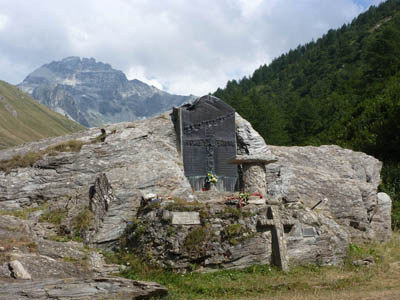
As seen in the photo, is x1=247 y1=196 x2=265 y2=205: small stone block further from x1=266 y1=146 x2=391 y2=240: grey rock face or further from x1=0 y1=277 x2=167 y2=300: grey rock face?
x1=0 y1=277 x2=167 y2=300: grey rock face

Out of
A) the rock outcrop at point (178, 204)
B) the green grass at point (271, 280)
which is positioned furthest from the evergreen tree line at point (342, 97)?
the green grass at point (271, 280)

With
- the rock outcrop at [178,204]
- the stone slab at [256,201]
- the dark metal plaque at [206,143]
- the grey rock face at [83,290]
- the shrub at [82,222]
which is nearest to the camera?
the grey rock face at [83,290]

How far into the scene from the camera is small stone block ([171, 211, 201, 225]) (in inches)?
528

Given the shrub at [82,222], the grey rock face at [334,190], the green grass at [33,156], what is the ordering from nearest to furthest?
the shrub at [82,222]
the grey rock face at [334,190]
the green grass at [33,156]

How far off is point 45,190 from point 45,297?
438 inches

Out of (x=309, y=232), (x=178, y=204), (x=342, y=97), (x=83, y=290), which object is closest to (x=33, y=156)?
(x=178, y=204)

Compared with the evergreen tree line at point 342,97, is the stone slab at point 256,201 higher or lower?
lower

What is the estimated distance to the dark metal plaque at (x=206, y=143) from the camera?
2075 centimetres

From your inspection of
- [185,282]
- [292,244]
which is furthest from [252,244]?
[185,282]

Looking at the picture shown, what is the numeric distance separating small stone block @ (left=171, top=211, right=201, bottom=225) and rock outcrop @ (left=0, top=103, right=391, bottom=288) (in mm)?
32

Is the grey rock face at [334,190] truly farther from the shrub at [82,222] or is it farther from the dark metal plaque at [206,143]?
the shrub at [82,222]

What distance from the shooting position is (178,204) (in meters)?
13.9

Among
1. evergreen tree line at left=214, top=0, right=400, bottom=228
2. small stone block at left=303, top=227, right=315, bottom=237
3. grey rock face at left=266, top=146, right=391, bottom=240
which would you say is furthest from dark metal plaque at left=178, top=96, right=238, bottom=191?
evergreen tree line at left=214, top=0, right=400, bottom=228

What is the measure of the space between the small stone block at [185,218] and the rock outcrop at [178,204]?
1.3 inches
